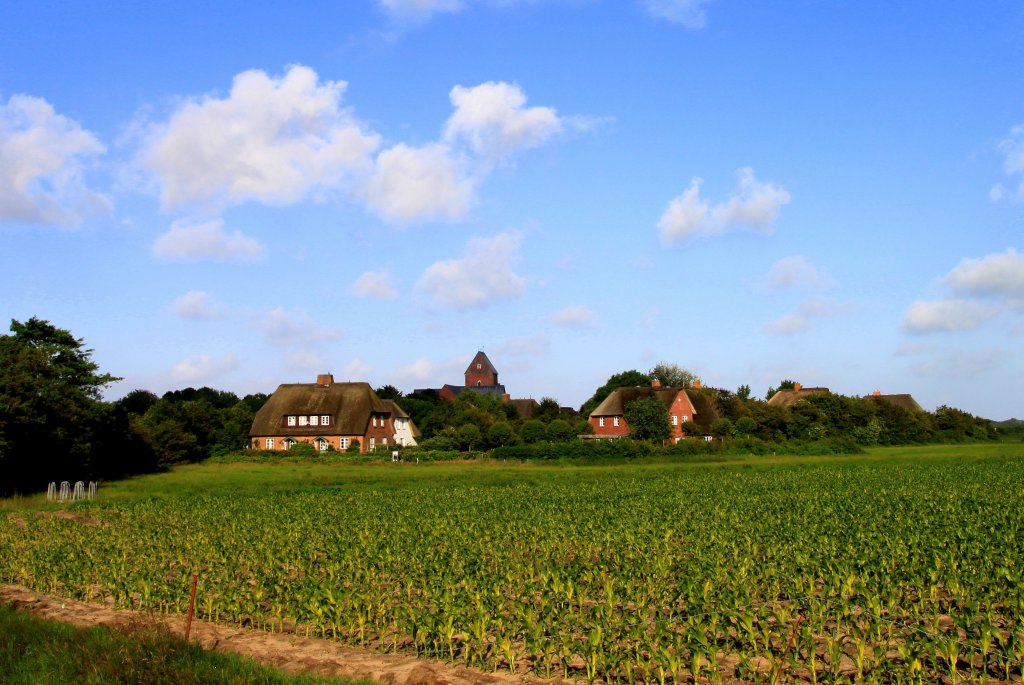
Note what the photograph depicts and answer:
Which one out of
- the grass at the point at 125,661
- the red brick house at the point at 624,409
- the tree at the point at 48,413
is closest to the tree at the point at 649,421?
the red brick house at the point at 624,409

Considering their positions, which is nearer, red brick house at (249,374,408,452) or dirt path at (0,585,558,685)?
dirt path at (0,585,558,685)

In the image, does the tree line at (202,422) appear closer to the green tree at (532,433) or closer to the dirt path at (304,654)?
the green tree at (532,433)

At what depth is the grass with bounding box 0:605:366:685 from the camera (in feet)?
38.3

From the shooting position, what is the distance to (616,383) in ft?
484

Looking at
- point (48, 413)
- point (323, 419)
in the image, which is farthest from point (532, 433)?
point (48, 413)

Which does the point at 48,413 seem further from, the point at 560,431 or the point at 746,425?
the point at 746,425

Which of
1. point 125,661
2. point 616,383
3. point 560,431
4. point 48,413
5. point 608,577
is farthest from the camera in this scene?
point 616,383

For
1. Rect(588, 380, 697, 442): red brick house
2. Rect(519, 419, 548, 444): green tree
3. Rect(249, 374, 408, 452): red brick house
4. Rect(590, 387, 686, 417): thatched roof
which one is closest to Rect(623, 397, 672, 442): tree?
Rect(519, 419, 548, 444): green tree

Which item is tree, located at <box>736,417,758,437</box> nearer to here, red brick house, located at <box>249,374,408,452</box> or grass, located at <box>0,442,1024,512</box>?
grass, located at <box>0,442,1024,512</box>

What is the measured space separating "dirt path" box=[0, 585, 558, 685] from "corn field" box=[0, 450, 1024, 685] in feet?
1.74

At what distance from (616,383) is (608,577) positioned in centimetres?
13152

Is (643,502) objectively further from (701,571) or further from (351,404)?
(351,404)

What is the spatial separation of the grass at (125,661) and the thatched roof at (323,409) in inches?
3071

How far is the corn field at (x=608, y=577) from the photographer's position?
12.2 m
